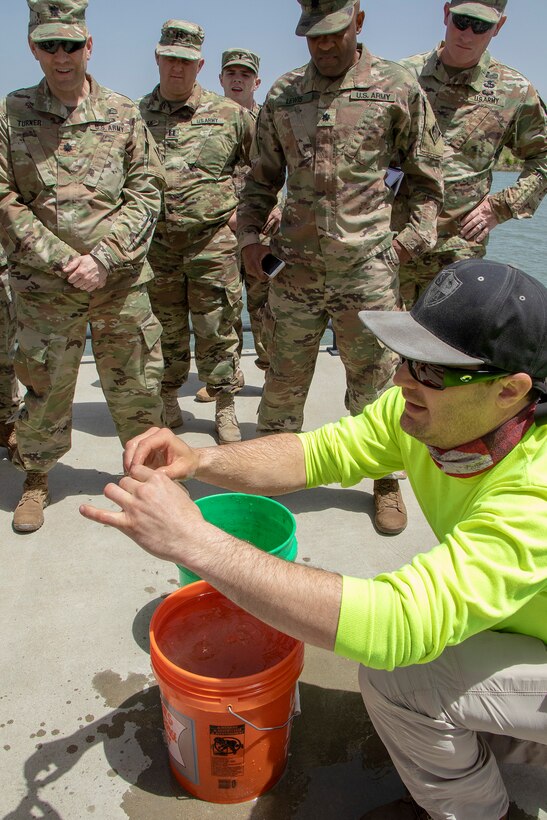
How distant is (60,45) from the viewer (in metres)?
2.91

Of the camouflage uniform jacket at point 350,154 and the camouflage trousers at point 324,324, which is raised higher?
the camouflage uniform jacket at point 350,154

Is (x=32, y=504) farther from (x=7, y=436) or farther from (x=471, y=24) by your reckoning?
(x=471, y=24)

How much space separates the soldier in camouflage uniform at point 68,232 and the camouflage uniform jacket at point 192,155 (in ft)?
1.95

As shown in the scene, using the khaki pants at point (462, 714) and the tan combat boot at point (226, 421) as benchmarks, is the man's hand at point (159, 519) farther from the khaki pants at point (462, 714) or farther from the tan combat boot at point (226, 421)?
the tan combat boot at point (226, 421)

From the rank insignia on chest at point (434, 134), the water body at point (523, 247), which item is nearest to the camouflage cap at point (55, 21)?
the rank insignia on chest at point (434, 134)

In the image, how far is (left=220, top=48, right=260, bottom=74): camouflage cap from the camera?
520 cm

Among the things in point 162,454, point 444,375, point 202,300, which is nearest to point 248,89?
point 202,300

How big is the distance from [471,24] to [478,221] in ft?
3.24

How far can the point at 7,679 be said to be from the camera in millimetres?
2332

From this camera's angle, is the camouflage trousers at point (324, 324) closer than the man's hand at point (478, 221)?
Yes

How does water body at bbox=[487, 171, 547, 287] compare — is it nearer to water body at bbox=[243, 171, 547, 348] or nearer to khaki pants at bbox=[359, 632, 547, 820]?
water body at bbox=[243, 171, 547, 348]

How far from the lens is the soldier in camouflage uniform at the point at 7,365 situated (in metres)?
3.80

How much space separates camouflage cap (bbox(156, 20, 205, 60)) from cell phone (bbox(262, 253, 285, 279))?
4.54 feet

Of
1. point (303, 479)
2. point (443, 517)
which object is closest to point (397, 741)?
point (443, 517)
